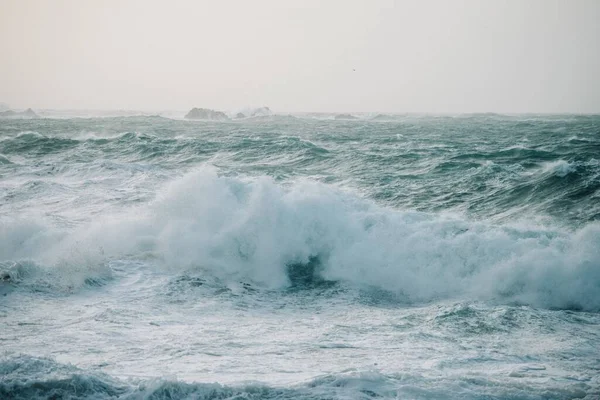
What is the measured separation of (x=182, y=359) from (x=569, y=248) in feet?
21.6

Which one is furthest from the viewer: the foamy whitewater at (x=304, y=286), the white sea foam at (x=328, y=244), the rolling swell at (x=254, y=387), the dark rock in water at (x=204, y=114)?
the dark rock in water at (x=204, y=114)

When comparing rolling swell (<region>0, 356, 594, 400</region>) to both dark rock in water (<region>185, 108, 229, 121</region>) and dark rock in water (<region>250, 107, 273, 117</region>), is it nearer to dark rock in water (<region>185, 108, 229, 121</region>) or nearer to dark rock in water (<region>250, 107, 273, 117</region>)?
dark rock in water (<region>185, 108, 229, 121</region>)

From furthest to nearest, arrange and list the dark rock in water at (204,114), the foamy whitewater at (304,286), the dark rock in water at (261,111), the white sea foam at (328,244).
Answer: the dark rock in water at (261,111)
the dark rock in water at (204,114)
the white sea foam at (328,244)
the foamy whitewater at (304,286)

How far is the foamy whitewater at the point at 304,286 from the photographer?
14.6ft

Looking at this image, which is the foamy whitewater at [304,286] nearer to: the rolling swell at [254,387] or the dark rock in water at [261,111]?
the rolling swell at [254,387]

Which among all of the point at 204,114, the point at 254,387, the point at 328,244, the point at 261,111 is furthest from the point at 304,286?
the point at 261,111

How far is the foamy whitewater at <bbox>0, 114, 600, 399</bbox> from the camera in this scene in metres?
4.46

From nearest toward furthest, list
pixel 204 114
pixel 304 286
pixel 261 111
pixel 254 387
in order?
1. pixel 254 387
2. pixel 304 286
3. pixel 204 114
4. pixel 261 111

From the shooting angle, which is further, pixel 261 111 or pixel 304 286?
pixel 261 111

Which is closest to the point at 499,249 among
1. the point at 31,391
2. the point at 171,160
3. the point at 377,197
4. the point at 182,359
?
the point at 377,197

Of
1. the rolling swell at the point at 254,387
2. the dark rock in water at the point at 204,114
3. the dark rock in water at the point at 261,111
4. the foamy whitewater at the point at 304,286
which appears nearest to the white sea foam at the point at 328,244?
the foamy whitewater at the point at 304,286

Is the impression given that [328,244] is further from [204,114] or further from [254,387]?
[204,114]

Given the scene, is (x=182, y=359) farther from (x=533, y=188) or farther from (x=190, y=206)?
(x=533, y=188)

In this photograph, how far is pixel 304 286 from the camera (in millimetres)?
8070
